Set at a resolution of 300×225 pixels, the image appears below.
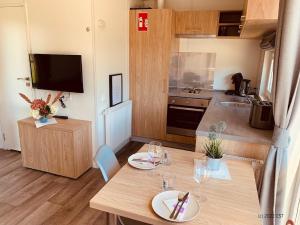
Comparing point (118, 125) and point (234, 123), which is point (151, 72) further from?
point (234, 123)

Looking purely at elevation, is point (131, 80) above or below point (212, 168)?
above

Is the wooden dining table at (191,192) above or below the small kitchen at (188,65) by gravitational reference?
below

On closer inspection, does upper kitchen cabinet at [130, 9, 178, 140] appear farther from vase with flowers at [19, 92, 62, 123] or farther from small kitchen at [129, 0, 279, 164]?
vase with flowers at [19, 92, 62, 123]

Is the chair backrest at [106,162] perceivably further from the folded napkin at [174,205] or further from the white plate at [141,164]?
the folded napkin at [174,205]

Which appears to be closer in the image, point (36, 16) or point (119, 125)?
point (36, 16)

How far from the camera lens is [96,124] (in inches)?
118

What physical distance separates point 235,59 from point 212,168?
9.23ft

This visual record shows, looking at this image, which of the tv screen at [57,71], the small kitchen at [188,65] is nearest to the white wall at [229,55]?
the small kitchen at [188,65]

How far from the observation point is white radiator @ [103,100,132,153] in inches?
127

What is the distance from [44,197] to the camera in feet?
8.10

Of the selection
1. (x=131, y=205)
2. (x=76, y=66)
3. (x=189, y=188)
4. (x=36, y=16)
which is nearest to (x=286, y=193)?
(x=189, y=188)

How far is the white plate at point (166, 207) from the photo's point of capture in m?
1.13

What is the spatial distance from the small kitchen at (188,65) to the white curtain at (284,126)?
1363 millimetres

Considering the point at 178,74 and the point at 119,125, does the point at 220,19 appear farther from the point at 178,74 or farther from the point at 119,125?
the point at 119,125
